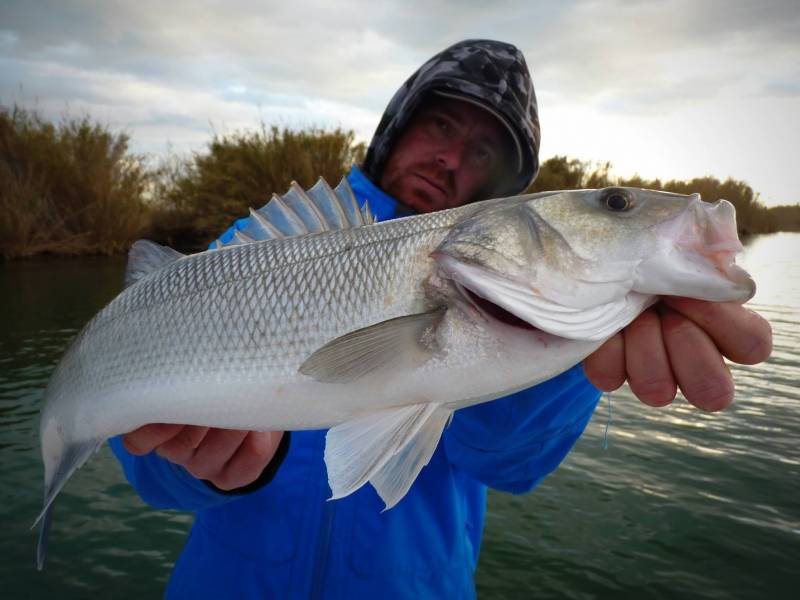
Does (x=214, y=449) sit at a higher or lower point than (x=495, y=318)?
lower

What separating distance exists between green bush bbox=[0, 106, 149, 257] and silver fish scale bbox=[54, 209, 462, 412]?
17792 mm

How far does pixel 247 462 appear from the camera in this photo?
5.63 feet

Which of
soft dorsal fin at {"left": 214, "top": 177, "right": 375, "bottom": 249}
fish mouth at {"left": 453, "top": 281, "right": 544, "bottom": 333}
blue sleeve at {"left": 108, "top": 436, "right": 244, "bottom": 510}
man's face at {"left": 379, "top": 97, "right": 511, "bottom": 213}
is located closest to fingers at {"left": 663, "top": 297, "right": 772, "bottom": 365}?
fish mouth at {"left": 453, "top": 281, "right": 544, "bottom": 333}

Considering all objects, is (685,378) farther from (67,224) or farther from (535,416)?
(67,224)

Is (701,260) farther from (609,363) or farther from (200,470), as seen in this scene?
(200,470)

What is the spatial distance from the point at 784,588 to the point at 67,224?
2044 centimetres

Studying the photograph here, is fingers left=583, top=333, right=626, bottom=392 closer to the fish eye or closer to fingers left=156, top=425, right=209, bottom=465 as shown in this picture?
the fish eye

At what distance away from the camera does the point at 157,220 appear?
21203mm

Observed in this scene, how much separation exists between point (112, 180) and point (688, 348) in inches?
822

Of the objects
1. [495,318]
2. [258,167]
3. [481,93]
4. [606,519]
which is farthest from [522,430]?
[258,167]

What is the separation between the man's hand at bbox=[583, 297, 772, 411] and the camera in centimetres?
117

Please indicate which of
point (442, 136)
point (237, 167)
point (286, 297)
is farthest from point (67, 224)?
point (286, 297)

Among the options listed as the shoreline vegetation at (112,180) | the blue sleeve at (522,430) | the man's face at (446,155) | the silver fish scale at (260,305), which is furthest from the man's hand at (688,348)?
the shoreline vegetation at (112,180)

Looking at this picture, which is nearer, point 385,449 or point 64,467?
point 385,449
